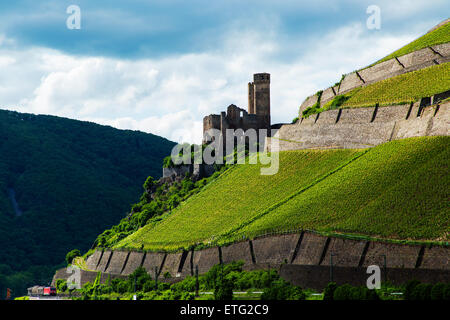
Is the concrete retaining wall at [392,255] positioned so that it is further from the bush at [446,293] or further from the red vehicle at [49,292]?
Answer: the red vehicle at [49,292]

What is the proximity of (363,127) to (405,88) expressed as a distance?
8.27m

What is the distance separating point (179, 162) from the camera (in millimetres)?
115750

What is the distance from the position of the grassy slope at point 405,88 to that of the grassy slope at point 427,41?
8698 mm

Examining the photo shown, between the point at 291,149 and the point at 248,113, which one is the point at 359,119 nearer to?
the point at 291,149

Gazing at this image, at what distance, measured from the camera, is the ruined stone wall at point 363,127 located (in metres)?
75.6

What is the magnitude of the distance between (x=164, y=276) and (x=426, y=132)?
94.5 feet

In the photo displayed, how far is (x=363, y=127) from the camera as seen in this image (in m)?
86.1

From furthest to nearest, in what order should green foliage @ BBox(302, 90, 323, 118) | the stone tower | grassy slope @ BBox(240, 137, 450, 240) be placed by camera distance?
the stone tower → green foliage @ BBox(302, 90, 323, 118) → grassy slope @ BBox(240, 137, 450, 240)

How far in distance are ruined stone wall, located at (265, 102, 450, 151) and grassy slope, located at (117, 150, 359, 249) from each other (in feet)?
6.06

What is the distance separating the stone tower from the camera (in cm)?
12350

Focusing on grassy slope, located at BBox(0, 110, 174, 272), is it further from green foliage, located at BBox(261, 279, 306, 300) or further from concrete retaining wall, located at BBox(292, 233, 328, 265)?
green foliage, located at BBox(261, 279, 306, 300)

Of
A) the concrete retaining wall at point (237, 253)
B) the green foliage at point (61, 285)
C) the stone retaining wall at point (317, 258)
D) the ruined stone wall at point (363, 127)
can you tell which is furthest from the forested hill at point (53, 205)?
the concrete retaining wall at point (237, 253)

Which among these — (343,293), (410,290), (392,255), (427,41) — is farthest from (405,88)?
(343,293)

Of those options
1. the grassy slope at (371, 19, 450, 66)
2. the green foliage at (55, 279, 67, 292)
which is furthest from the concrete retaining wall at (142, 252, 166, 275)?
the grassy slope at (371, 19, 450, 66)
